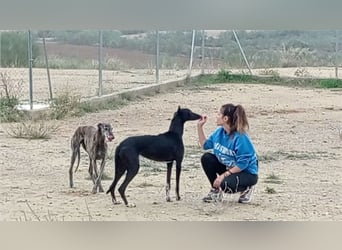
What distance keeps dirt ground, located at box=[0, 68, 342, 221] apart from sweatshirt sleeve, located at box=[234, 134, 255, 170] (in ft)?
0.90

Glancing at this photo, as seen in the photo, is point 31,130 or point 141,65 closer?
point 31,130

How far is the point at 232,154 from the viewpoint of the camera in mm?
5148

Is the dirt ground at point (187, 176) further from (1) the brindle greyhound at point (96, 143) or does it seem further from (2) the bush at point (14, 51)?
(2) the bush at point (14, 51)

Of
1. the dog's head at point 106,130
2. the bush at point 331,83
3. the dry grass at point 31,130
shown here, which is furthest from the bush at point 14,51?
the dog's head at point 106,130

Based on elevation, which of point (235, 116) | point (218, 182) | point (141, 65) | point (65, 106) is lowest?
point (141, 65)

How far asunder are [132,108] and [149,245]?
10317mm

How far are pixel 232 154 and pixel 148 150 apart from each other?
556 mm

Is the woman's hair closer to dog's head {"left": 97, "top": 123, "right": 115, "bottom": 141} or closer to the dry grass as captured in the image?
dog's head {"left": 97, "top": 123, "right": 115, "bottom": 141}

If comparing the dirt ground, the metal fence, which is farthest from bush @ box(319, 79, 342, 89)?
the dirt ground

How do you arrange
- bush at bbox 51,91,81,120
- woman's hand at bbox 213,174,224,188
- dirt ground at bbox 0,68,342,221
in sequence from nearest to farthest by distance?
dirt ground at bbox 0,68,342,221, woman's hand at bbox 213,174,224,188, bush at bbox 51,91,81,120

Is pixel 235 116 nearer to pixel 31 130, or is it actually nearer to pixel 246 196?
pixel 246 196

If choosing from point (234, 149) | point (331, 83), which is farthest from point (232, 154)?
point (331, 83)

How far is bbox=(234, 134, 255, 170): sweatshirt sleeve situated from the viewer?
503 centimetres

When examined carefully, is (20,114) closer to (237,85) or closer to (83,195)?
(83,195)
